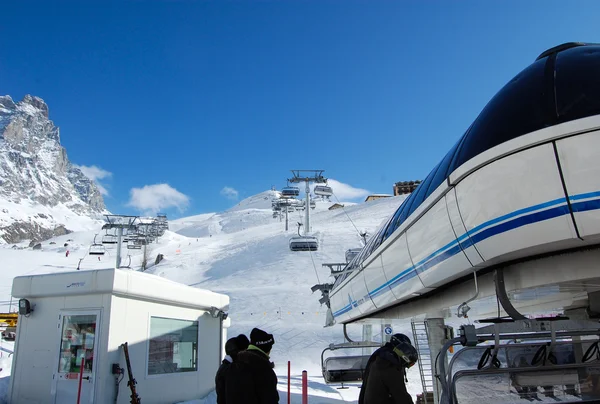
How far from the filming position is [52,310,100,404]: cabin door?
9523 millimetres

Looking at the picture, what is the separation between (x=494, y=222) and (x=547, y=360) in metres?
1.26

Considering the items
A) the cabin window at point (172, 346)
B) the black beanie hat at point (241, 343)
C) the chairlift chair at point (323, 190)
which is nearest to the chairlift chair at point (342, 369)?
the cabin window at point (172, 346)

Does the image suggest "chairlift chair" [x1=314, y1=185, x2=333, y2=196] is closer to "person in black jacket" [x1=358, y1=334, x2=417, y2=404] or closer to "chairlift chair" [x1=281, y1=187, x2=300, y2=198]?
"chairlift chair" [x1=281, y1=187, x2=300, y2=198]

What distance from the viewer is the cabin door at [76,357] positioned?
9523mm

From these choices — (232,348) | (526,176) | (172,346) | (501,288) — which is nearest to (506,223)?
(526,176)

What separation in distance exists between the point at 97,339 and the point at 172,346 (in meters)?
2.26

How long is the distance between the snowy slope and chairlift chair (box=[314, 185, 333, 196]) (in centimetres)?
525

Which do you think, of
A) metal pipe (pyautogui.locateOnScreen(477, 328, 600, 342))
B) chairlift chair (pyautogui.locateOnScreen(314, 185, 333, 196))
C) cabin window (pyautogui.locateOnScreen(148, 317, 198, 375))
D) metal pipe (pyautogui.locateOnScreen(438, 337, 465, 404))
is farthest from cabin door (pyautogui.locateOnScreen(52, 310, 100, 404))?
chairlift chair (pyautogui.locateOnScreen(314, 185, 333, 196))

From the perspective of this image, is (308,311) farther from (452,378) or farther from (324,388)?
(452,378)

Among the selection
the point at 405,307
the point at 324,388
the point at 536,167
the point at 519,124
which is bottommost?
the point at 324,388

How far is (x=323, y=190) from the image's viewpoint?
5394 cm

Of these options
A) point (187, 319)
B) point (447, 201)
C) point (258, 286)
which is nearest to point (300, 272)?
point (258, 286)

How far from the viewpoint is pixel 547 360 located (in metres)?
2.91

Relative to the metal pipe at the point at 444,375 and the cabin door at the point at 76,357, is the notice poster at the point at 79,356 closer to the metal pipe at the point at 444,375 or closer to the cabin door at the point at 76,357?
the cabin door at the point at 76,357
